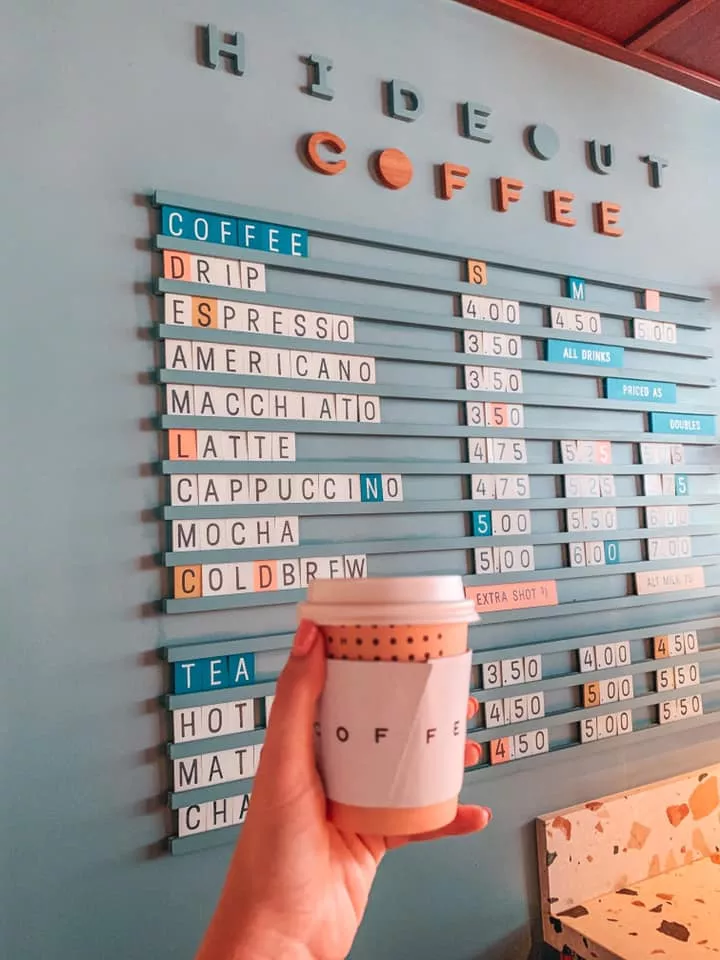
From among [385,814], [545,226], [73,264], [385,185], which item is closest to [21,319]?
[73,264]

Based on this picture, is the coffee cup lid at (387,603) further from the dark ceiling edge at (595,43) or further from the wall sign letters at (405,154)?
the dark ceiling edge at (595,43)

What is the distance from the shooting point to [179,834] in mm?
1105

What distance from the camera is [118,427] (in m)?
1.13

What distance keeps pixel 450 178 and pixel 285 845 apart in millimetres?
1224

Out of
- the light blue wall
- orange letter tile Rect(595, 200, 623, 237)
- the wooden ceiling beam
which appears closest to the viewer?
the light blue wall

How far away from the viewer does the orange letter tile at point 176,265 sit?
1171mm

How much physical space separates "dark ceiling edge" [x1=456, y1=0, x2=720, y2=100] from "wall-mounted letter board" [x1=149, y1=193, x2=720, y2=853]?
1.64 feet

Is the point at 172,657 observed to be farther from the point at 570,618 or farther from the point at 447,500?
the point at 570,618

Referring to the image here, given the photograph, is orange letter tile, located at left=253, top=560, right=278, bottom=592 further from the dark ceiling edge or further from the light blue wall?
the dark ceiling edge

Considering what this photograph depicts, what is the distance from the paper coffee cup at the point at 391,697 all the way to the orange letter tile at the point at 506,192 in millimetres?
1093

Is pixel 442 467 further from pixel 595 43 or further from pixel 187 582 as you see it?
pixel 595 43

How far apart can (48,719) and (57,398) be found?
0.45 meters

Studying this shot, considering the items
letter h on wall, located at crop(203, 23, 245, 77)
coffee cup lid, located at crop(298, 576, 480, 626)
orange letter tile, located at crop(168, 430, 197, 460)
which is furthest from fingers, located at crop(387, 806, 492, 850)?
letter h on wall, located at crop(203, 23, 245, 77)

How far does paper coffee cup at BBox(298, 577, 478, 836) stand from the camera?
63 cm
